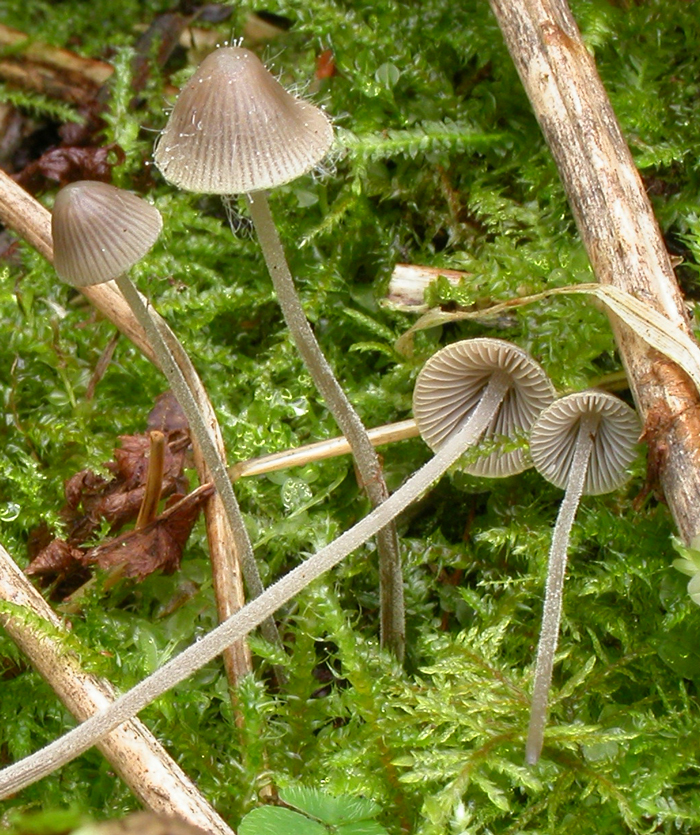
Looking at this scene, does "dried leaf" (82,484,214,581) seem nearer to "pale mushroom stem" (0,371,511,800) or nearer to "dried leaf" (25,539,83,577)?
"dried leaf" (25,539,83,577)

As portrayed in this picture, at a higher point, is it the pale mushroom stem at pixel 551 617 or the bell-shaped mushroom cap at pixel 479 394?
the bell-shaped mushroom cap at pixel 479 394

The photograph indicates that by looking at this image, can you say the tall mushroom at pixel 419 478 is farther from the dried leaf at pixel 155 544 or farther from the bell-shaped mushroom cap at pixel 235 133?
the bell-shaped mushroom cap at pixel 235 133

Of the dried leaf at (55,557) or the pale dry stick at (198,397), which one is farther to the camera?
the dried leaf at (55,557)

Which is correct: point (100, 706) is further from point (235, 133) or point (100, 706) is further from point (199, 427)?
point (235, 133)

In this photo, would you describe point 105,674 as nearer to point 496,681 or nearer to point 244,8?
point 496,681

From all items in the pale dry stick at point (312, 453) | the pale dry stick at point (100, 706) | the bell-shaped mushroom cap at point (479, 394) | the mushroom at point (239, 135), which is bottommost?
the pale dry stick at point (100, 706)

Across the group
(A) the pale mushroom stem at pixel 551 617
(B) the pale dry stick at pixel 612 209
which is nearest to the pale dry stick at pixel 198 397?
(A) the pale mushroom stem at pixel 551 617

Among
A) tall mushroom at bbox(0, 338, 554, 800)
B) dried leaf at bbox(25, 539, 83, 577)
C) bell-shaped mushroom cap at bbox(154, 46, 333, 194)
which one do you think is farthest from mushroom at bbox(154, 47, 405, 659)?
dried leaf at bbox(25, 539, 83, 577)

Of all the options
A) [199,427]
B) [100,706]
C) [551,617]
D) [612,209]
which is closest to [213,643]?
[100,706]
